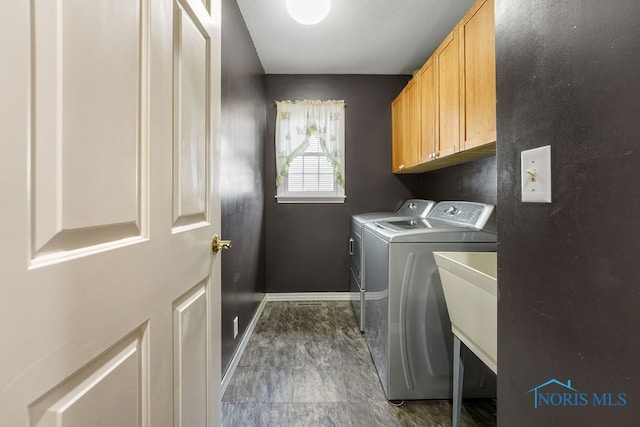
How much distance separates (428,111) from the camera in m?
2.25

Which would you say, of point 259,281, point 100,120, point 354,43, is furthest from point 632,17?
point 259,281

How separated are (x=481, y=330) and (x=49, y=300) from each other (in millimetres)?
1170

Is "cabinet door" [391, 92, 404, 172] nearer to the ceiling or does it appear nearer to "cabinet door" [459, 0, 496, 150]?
the ceiling

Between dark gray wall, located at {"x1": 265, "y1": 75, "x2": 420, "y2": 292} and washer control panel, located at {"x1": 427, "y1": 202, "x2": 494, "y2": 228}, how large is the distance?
0.81m

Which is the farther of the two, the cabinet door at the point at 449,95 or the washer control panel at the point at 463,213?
the washer control panel at the point at 463,213

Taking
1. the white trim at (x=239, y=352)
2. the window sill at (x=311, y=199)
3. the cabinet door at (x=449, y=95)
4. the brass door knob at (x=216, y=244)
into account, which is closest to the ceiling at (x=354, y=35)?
the cabinet door at (x=449, y=95)

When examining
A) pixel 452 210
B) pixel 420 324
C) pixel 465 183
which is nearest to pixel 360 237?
pixel 452 210

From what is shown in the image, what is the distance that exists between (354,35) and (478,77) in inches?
53.9

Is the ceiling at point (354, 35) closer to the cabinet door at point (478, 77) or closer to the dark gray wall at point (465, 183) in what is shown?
the cabinet door at point (478, 77)

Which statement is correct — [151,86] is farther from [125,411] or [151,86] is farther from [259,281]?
[259,281]

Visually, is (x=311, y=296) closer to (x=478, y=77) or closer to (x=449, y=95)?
(x=449, y=95)

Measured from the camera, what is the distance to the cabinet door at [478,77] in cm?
143

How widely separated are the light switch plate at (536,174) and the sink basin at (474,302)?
0.36 metres

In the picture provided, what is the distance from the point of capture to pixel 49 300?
1.34ft
